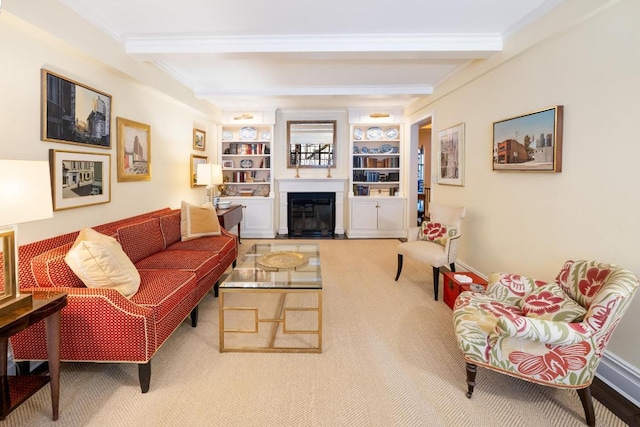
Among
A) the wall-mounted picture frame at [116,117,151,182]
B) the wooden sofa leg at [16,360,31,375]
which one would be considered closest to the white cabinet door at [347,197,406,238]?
the wall-mounted picture frame at [116,117,151,182]

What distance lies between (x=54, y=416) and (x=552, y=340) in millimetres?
2595

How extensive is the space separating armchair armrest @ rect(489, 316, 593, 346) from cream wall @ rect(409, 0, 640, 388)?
0.65 metres

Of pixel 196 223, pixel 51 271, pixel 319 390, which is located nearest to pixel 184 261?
pixel 196 223

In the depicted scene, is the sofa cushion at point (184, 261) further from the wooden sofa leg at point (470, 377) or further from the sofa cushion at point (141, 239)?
the wooden sofa leg at point (470, 377)

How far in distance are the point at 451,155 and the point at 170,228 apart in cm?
360

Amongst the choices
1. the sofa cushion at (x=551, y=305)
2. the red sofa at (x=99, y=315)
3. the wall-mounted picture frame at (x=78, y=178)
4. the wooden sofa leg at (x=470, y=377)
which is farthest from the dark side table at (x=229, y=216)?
the sofa cushion at (x=551, y=305)

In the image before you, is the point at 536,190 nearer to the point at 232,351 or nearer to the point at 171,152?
the point at 232,351

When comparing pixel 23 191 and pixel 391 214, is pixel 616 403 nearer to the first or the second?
pixel 23 191

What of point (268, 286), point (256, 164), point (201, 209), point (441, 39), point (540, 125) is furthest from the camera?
point (256, 164)

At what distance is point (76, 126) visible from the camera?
102 inches

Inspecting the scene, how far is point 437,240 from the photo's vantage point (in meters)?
3.64

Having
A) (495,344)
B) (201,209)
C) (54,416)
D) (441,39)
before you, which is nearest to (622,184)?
(495,344)

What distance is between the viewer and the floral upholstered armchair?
62.9 inches

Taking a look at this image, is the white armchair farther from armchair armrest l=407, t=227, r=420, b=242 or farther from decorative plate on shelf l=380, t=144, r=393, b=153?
decorative plate on shelf l=380, t=144, r=393, b=153
